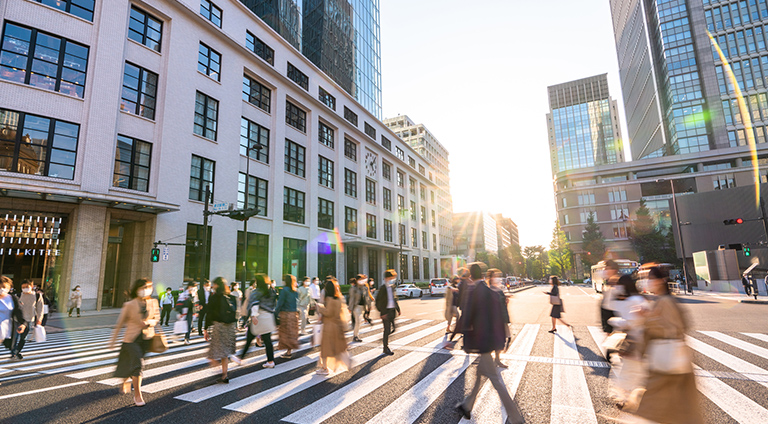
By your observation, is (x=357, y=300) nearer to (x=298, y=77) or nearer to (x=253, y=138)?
(x=253, y=138)

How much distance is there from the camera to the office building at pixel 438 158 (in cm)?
7869

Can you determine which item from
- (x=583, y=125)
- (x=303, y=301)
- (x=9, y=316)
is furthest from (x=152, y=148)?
(x=583, y=125)

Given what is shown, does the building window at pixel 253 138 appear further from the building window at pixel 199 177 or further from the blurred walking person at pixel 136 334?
the blurred walking person at pixel 136 334

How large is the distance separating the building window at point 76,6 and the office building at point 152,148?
104mm

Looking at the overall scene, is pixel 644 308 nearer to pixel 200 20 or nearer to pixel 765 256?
pixel 200 20

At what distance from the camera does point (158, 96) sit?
21.3 m

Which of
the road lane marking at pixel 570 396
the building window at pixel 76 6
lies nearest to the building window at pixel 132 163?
the building window at pixel 76 6

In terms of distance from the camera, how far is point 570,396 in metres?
5.21

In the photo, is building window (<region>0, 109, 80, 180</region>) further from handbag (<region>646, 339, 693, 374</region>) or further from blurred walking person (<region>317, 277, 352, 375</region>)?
handbag (<region>646, 339, 693, 374</region>)

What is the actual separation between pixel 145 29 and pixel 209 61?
4.23 m

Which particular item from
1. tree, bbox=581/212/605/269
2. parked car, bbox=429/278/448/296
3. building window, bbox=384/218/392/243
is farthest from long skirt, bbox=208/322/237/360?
tree, bbox=581/212/605/269

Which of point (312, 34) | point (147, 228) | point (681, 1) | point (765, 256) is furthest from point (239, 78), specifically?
point (681, 1)

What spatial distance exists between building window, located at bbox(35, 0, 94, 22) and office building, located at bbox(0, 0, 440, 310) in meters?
0.10

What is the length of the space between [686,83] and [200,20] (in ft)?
288
